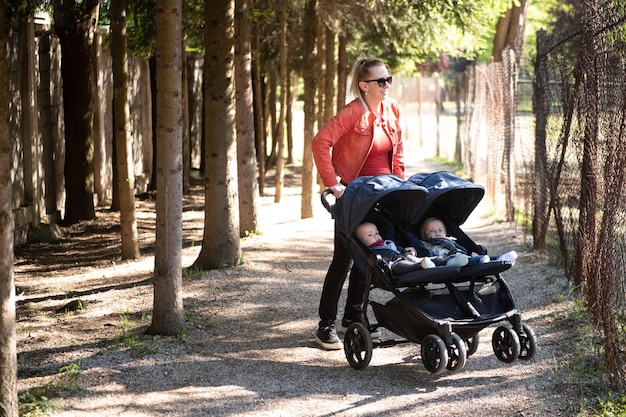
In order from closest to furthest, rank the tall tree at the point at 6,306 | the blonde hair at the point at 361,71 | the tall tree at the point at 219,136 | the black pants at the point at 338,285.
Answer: the tall tree at the point at 6,306 → the blonde hair at the point at 361,71 → the black pants at the point at 338,285 → the tall tree at the point at 219,136

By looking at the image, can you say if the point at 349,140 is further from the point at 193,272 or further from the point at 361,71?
the point at 193,272

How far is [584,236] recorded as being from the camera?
26.2 ft

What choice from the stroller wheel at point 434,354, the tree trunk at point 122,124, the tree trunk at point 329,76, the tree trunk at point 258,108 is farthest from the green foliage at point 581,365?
the tree trunk at point 258,108

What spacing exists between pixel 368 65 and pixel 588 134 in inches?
71.1

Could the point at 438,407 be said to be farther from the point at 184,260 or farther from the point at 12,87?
the point at 12,87

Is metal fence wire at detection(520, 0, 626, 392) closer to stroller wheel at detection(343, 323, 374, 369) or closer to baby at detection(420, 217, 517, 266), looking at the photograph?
baby at detection(420, 217, 517, 266)

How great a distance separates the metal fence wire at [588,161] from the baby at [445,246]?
30.5 inches

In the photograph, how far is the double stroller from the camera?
6148 millimetres

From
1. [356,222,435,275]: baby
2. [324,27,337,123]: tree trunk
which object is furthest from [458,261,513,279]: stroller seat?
[324,27,337,123]: tree trunk

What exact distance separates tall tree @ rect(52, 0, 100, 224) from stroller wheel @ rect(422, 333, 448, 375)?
9191mm

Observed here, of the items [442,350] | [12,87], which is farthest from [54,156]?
[442,350]

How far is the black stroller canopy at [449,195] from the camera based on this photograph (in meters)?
6.68

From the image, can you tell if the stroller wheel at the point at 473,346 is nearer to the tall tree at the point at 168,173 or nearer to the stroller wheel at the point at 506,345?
the stroller wheel at the point at 506,345

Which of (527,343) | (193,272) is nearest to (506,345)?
(527,343)
